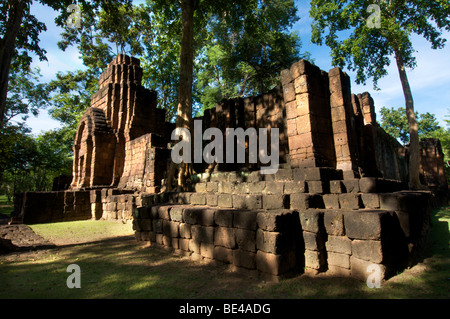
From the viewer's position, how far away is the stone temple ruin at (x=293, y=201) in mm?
3709

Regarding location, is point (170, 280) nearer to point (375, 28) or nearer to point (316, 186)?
point (316, 186)

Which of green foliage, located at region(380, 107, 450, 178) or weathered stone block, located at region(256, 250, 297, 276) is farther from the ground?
green foliage, located at region(380, 107, 450, 178)

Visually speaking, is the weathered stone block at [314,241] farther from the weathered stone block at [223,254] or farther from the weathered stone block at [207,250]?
the weathered stone block at [207,250]

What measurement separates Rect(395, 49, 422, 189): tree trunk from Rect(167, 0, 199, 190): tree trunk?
1234 centimetres

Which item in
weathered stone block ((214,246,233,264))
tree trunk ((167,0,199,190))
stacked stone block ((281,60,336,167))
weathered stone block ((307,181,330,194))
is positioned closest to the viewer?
weathered stone block ((214,246,233,264))

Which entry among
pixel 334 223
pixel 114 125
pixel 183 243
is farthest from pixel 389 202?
pixel 114 125

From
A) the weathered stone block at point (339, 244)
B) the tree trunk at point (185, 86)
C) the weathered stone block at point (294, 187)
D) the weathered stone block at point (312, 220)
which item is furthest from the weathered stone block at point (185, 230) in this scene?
the tree trunk at point (185, 86)

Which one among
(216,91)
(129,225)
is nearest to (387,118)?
(216,91)

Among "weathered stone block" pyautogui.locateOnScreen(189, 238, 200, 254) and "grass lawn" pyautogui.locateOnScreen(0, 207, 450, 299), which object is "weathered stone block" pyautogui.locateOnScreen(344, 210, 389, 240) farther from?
"weathered stone block" pyautogui.locateOnScreen(189, 238, 200, 254)
